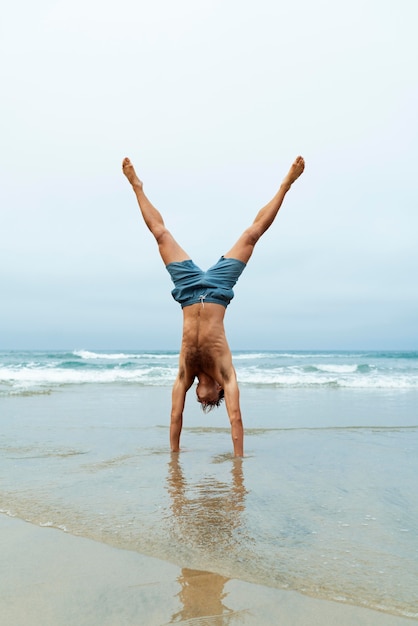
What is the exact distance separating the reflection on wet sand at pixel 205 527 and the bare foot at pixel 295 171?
10.2 feet

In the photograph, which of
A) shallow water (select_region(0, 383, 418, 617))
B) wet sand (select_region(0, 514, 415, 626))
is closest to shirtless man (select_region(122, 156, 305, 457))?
shallow water (select_region(0, 383, 418, 617))

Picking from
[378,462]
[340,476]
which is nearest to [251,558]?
[340,476]

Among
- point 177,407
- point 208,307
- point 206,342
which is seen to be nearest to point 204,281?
point 208,307

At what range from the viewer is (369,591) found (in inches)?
100

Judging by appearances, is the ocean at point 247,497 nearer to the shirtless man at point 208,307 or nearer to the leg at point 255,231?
the shirtless man at point 208,307

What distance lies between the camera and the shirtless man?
19.1ft

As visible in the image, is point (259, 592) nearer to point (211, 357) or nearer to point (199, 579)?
point (199, 579)

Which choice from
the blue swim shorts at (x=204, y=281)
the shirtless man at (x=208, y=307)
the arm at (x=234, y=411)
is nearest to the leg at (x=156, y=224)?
the shirtless man at (x=208, y=307)

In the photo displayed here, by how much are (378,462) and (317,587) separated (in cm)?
335

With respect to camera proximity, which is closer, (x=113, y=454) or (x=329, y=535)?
(x=329, y=535)

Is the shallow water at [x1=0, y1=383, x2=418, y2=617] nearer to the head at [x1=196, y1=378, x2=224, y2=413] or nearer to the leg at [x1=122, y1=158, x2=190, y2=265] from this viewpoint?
the head at [x1=196, y1=378, x2=224, y2=413]

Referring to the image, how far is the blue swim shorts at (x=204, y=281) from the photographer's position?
19.4ft

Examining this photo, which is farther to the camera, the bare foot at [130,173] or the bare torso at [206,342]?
the bare foot at [130,173]

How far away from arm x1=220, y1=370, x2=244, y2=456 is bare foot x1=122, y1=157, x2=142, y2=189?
98.0 inches
